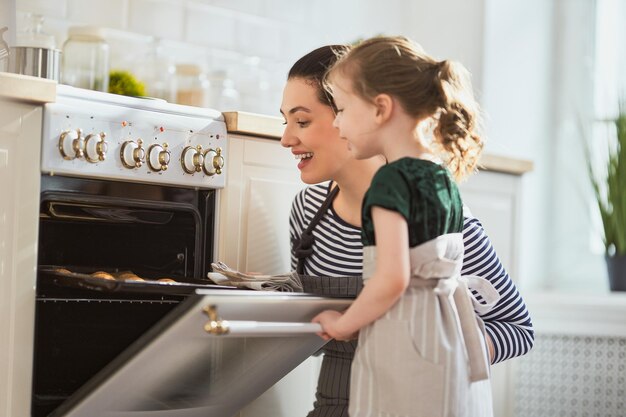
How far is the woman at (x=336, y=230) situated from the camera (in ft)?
5.85

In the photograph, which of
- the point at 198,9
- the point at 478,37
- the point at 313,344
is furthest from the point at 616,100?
the point at 313,344

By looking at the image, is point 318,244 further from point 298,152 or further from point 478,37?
point 478,37

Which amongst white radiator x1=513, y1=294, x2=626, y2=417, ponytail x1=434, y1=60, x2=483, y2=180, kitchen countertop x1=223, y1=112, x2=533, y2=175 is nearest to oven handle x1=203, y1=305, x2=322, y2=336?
ponytail x1=434, y1=60, x2=483, y2=180

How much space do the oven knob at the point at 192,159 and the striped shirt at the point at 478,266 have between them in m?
0.27

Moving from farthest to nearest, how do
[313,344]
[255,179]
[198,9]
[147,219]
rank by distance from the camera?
[198,9], [255,179], [147,219], [313,344]

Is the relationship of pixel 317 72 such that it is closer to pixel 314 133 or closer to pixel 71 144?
pixel 314 133

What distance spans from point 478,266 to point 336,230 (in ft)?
0.95

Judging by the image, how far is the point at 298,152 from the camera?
1.86 meters

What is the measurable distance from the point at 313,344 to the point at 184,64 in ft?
3.86

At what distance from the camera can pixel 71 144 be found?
163 cm

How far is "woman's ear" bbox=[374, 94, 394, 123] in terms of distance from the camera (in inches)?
59.4

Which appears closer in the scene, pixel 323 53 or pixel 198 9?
pixel 323 53

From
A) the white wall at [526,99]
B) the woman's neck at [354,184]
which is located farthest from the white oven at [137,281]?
the white wall at [526,99]

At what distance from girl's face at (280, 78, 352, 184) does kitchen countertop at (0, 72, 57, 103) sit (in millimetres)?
479
